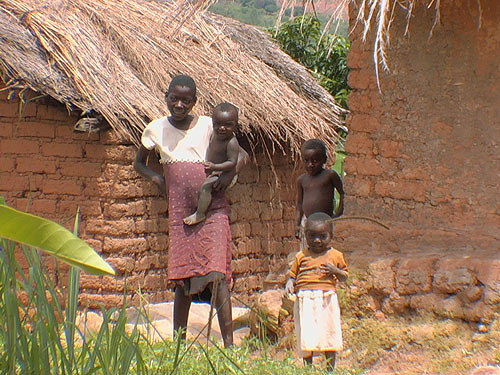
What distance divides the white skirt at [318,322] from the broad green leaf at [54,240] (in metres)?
2.85

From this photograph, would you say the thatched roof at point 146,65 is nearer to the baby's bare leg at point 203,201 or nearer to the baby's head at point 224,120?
the baby's head at point 224,120

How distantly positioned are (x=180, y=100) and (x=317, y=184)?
A: 1046 millimetres

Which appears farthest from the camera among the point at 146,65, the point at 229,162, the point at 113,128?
the point at 146,65

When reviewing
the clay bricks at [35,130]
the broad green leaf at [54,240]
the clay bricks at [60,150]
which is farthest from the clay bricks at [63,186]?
the broad green leaf at [54,240]

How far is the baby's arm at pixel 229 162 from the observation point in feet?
14.0

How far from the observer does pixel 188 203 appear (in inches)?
171

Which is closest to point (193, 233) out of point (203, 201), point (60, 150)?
point (203, 201)

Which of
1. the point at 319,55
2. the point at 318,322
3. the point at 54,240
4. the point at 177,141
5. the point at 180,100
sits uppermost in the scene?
the point at 319,55

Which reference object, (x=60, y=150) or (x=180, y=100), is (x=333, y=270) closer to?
(x=180, y=100)

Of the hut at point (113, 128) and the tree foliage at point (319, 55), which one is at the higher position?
the tree foliage at point (319, 55)

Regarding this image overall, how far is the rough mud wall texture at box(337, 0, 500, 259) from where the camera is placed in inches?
155

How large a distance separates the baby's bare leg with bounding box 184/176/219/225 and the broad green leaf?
319 cm

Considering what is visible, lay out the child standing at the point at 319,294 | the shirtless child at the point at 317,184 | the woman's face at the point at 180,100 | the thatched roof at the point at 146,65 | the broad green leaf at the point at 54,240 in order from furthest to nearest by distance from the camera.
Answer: the thatched roof at the point at 146,65 → the shirtless child at the point at 317,184 → the woman's face at the point at 180,100 → the child standing at the point at 319,294 → the broad green leaf at the point at 54,240

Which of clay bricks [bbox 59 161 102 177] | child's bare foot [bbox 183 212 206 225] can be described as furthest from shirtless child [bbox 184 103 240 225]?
clay bricks [bbox 59 161 102 177]
